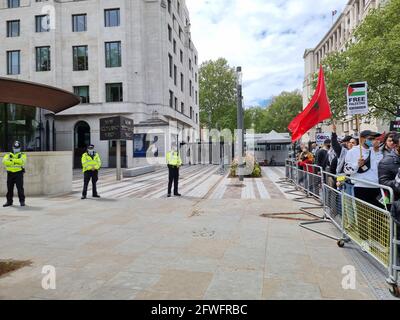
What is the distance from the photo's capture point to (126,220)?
7.69m

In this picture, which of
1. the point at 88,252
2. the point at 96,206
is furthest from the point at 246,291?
the point at 96,206

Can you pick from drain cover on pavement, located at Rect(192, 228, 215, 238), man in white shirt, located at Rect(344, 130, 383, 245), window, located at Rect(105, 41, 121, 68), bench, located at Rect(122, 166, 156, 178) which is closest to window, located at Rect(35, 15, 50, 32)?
window, located at Rect(105, 41, 121, 68)

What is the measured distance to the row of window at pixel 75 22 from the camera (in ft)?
101

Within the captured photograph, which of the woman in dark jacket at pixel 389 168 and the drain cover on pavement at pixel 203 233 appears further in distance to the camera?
the drain cover on pavement at pixel 203 233

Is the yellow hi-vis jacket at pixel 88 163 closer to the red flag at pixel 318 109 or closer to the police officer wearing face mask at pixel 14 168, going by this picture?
the police officer wearing face mask at pixel 14 168

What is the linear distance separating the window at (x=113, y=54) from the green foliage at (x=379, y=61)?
761 inches

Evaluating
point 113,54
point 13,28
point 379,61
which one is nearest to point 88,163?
point 379,61

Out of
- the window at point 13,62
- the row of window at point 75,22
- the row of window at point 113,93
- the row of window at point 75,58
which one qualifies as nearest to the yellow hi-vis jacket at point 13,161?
the row of window at point 113,93

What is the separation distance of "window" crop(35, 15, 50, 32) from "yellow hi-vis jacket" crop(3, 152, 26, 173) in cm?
Result: 2687

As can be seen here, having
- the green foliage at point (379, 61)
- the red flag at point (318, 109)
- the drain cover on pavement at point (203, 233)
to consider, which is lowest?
the drain cover on pavement at point (203, 233)

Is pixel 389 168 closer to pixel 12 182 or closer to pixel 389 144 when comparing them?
pixel 389 144

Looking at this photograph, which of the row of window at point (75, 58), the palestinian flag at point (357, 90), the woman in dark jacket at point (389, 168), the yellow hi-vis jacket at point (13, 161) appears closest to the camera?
the woman in dark jacket at point (389, 168)

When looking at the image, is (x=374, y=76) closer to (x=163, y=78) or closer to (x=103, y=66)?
(x=163, y=78)

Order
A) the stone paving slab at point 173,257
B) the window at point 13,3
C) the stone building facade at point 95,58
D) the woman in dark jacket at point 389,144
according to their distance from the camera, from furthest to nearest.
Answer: the window at point 13,3 → the stone building facade at point 95,58 → the woman in dark jacket at point 389,144 → the stone paving slab at point 173,257
